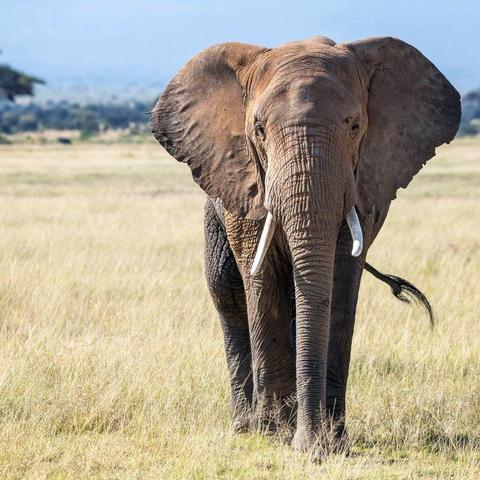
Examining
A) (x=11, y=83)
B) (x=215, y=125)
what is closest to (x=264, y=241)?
(x=215, y=125)

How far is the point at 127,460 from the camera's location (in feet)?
19.7

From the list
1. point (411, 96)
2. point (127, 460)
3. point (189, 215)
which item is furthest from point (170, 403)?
point (189, 215)

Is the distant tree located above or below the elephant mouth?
below

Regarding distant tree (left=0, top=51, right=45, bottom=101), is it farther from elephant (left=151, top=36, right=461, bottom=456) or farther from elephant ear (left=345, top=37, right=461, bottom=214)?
elephant ear (left=345, top=37, right=461, bottom=214)

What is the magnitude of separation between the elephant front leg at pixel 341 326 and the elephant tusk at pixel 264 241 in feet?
1.18

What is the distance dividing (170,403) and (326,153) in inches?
82.3

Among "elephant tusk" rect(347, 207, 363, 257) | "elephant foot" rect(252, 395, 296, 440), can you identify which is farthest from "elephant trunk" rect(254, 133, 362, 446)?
"elephant foot" rect(252, 395, 296, 440)

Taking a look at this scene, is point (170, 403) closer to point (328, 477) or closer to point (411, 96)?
point (328, 477)

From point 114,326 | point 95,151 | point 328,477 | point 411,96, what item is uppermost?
point 411,96

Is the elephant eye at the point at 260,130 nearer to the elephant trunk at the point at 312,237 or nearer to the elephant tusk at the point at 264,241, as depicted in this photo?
the elephant trunk at the point at 312,237

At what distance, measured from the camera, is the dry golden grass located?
19.8ft

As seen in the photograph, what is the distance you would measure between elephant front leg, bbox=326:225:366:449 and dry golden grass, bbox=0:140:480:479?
0.94 feet

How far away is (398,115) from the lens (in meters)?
6.30

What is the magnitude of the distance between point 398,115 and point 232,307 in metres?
1.53
